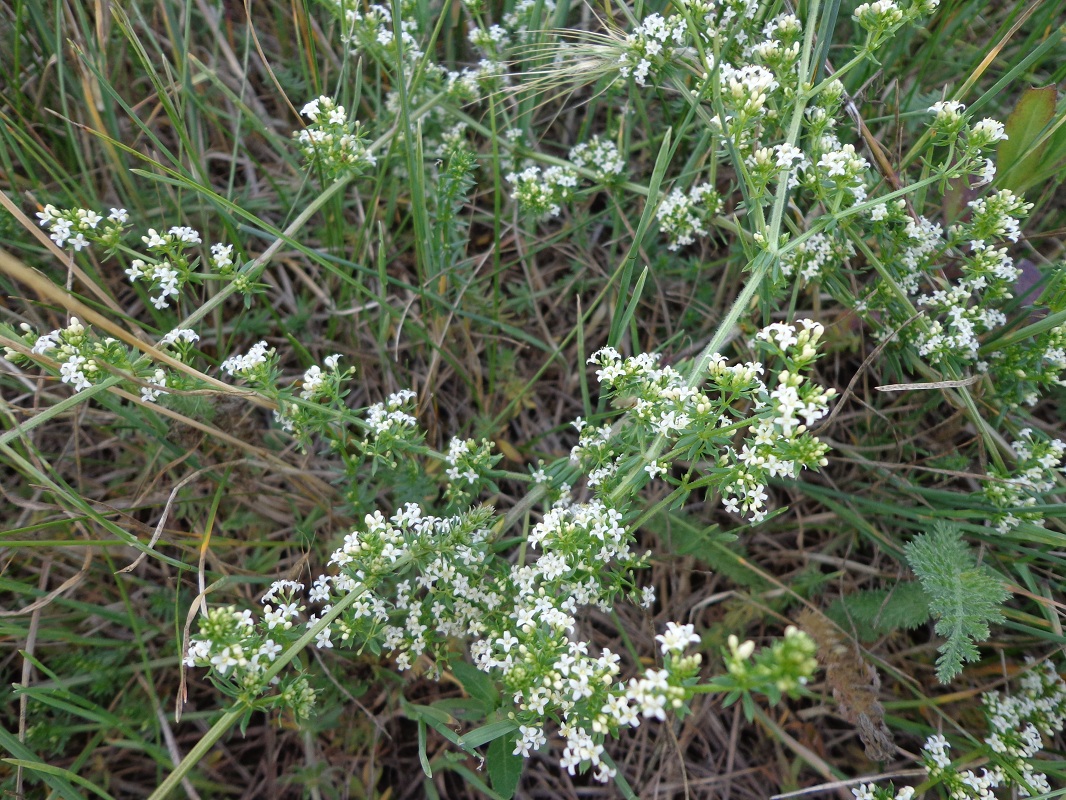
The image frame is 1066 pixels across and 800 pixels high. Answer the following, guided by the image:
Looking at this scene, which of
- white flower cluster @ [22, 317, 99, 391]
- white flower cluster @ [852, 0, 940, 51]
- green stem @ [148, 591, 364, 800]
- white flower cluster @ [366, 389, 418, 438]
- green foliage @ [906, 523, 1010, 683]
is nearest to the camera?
green stem @ [148, 591, 364, 800]

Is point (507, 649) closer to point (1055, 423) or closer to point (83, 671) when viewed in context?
point (83, 671)

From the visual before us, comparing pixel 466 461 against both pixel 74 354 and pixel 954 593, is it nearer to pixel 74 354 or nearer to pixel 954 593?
pixel 74 354

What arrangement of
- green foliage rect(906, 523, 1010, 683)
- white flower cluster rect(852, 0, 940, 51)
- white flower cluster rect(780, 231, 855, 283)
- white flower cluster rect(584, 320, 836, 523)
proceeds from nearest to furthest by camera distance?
1. white flower cluster rect(584, 320, 836, 523)
2. white flower cluster rect(852, 0, 940, 51)
3. green foliage rect(906, 523, 1010, 683)
4. white flower cluster rect(780, 231, 855, 283)

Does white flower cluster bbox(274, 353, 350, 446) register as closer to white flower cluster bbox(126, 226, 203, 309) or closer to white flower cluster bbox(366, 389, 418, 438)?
white flower cluster bbox(366, 389, 418, 438)

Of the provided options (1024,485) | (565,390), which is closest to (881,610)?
(1024,485)

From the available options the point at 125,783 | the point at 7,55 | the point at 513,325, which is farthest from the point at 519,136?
the point at 125,783

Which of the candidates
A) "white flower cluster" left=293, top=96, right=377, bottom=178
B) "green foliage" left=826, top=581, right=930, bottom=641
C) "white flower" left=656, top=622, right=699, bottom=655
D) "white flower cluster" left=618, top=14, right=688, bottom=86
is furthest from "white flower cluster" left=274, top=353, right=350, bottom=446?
"green foliage" left=826, top=581, right=930, bottom=641
